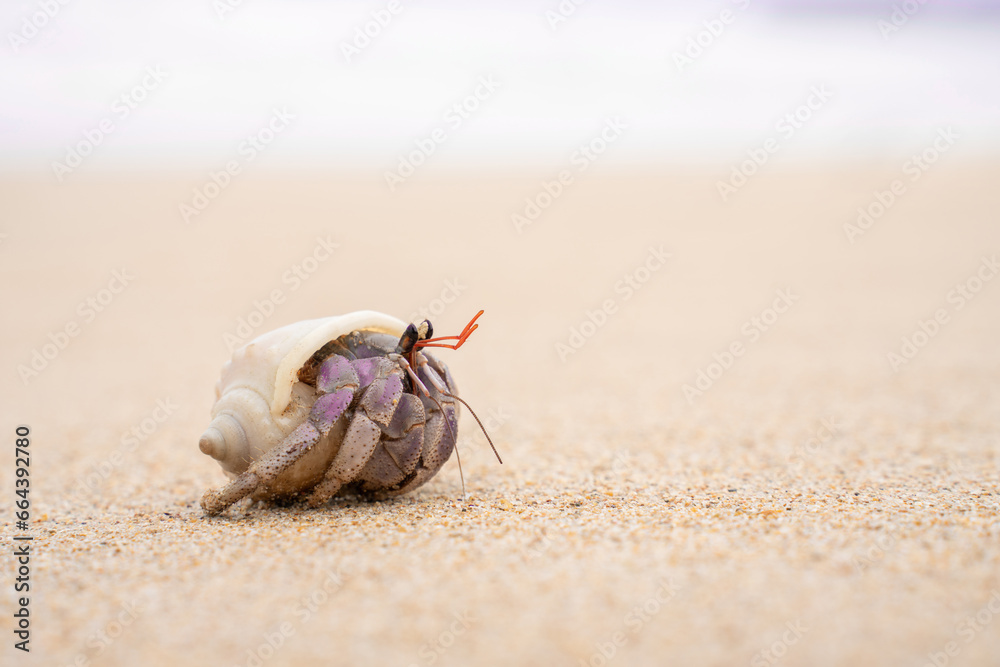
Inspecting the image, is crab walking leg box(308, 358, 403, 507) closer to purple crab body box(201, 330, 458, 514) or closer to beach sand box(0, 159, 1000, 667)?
purple crab body box(201, 330, 458, 514)

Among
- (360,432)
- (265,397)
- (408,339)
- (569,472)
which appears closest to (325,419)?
(360,432)

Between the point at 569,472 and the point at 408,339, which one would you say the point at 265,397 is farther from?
the point at 569,472

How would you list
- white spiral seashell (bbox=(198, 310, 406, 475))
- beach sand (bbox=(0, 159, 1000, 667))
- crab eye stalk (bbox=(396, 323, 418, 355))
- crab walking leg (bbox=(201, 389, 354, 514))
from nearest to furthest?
beach sand (bbox=(0, 159, 1000, 667)) < crab walking leg (bbox=(201, 389, 354, 514)) < white spiral seashell (bbox=(198, 310, 406, 475)) < crab eye stalk (bbox=(396, 323, 418, 355))

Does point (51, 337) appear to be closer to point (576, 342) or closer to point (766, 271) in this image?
point (576, 342)

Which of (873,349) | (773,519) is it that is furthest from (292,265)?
(773,519)

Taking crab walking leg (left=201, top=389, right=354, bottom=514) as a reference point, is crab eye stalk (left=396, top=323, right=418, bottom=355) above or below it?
above

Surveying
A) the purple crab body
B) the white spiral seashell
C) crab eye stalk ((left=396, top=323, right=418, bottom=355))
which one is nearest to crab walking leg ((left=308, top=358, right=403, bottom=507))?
the purple crab body

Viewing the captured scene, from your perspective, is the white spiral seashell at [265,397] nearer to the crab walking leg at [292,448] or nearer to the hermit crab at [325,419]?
the hermit crab at [325,419]
